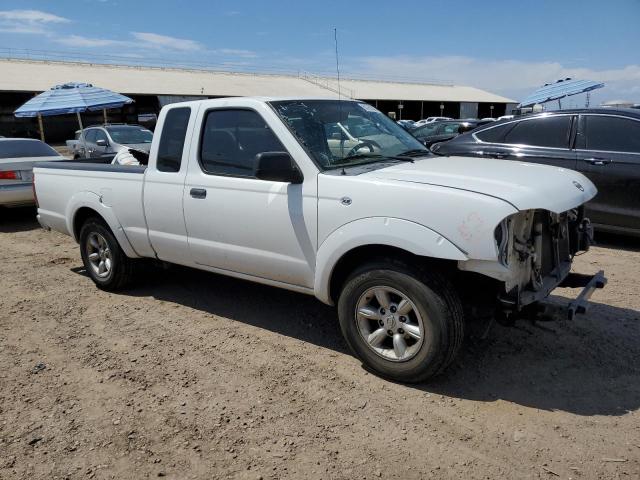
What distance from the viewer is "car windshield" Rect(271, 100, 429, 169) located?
392cm

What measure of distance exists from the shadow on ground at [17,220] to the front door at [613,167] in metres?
8.84

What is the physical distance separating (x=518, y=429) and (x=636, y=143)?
4.72 meters

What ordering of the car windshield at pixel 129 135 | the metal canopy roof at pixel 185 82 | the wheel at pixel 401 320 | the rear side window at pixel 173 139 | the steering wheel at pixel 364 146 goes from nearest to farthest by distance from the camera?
1. the wheel at pixel 401 320
2. the steering wheel at pixel 364 146
3. the rear side window at pixel 173 139
4. the car windshield at pixel 129 135
5. the metal canopy roof at pixel 185 82

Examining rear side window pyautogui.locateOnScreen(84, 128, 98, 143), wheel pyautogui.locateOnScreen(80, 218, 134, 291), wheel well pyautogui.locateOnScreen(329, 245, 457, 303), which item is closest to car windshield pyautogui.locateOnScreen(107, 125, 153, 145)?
rear side window pyautogui.locateOnScreen(84, 128, 98, 143)

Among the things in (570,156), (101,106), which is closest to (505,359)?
(570,156)

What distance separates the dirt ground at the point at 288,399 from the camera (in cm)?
281

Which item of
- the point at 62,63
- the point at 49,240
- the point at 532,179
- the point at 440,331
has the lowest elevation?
the point at 49,240

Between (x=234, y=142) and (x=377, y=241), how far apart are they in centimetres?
158

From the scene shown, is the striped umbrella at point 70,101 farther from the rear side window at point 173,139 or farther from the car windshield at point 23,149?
the rear side window at point 173,139

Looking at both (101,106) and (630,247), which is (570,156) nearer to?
(630,247)

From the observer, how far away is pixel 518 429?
3.03 m

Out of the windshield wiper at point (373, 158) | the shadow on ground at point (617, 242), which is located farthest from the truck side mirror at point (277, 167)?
the shadow on ground at point (617, 242)

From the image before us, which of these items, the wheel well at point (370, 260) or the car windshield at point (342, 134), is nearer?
the wheel well at point (370, 260)

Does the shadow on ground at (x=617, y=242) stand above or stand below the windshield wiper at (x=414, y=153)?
below
